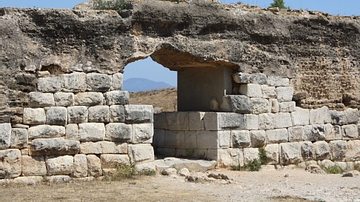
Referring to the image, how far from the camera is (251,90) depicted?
11.6 meters

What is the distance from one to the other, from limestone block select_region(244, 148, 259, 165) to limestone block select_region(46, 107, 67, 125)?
3692 mm

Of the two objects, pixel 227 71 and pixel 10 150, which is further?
pixel 227 71

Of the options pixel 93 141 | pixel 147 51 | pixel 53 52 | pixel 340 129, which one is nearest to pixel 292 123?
pixel 340 129

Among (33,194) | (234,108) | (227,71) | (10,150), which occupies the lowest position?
(33,194)

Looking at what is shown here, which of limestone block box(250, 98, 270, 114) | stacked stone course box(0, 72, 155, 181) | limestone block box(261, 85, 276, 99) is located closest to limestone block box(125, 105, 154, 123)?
stacked stone course box(0, 72, 155, 181)

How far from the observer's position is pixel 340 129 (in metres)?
12.8

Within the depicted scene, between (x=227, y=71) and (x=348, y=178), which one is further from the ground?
Answer: (x=227, y=71)

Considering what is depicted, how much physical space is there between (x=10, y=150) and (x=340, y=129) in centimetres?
708

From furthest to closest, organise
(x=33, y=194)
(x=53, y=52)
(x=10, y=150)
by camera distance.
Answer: (x=53, y=52), (x=10, y=150), (x=33, y=194)

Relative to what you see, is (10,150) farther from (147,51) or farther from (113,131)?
(147,51)

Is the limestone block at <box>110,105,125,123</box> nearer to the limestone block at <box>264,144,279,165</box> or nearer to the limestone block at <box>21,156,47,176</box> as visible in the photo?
the limestone block at <box>21,156,47,176</box>

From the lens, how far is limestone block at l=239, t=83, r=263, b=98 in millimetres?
11555

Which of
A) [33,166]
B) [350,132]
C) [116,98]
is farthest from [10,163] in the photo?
[350,132]

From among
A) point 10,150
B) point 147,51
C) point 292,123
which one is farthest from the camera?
point 292,123
